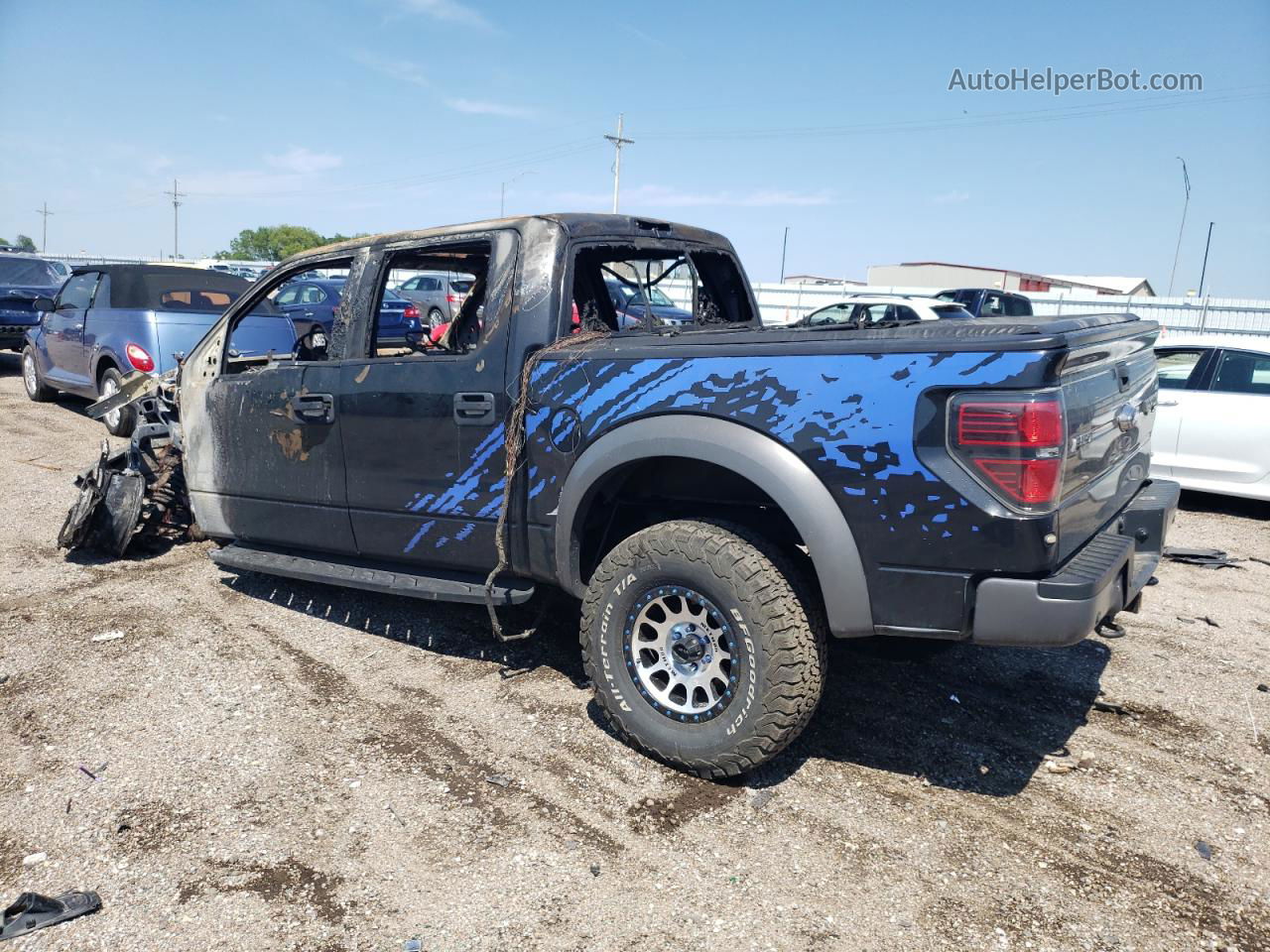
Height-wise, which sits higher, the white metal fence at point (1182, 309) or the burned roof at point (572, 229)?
the white metal fence at point (1182, 309)

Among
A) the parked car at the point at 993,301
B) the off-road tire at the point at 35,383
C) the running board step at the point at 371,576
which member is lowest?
the running board step at the point at 371,576

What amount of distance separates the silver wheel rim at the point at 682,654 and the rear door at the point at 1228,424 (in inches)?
241

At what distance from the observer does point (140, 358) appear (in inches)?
356

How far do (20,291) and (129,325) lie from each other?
685 cm

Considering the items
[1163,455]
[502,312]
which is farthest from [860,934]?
[1163,455]

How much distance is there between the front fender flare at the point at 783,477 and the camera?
114 inches

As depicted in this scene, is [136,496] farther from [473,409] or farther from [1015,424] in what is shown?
[1015,424]

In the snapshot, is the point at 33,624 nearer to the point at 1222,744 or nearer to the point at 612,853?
the point at 612,853

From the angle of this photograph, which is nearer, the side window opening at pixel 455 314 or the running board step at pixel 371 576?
the running board step at pixel 371 576

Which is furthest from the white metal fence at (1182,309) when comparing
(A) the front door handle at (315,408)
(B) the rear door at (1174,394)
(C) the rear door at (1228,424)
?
(A) the front door handle at (315,408)

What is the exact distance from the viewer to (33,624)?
4723mm

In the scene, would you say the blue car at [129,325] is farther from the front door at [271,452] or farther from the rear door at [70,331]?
the front door at [271,452]

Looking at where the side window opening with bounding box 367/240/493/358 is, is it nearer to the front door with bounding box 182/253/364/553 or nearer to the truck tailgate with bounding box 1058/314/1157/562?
the front door with bounding box 182/253/364/553

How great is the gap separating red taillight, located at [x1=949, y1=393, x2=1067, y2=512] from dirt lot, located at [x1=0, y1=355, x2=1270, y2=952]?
106 cm
